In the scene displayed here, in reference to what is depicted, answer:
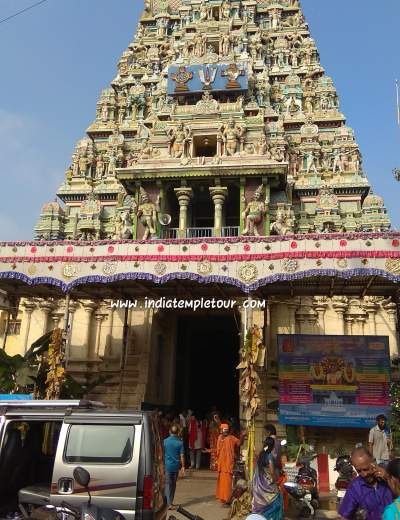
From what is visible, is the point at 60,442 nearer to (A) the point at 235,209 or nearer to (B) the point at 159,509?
(B) the point at 159,509

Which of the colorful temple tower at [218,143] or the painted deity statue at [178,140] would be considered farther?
the painted deity statue at [178,140]

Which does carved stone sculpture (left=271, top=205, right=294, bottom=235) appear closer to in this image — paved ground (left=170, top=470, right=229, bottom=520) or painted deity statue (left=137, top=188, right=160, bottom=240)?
painted deity statue (left=137, top=188, right=160, bottom=240)

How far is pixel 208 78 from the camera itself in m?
26.7

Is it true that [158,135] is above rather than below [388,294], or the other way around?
above

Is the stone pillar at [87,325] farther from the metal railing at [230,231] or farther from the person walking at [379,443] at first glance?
the person walking at [379,443]

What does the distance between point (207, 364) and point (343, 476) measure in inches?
708

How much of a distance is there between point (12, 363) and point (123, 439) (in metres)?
10.3

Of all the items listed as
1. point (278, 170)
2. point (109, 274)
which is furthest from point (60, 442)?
point (278, 170)

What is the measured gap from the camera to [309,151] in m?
26.2

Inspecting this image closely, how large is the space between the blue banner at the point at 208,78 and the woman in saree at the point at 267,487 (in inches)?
900

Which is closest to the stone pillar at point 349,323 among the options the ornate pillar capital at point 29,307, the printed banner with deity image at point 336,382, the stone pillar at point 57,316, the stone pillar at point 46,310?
the printed banner with deity image at point 336,382

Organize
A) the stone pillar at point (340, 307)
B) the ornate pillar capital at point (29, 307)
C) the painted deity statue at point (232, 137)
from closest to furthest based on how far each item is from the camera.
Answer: the stone pillar at point (340, 307) → the ornate pillar capital at point (29, 307) → the painted deity statue at point (232, 137)

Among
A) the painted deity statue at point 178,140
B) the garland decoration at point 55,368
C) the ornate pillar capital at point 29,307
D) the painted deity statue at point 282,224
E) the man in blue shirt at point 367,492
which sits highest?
the painted deity statue at point 178,140

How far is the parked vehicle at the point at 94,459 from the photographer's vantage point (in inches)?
219
